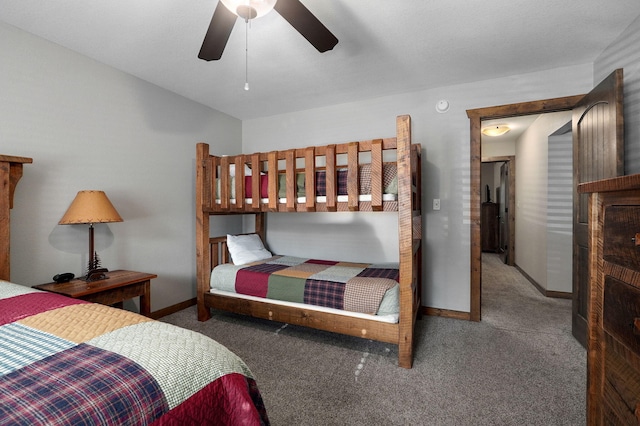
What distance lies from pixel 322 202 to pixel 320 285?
0.63 m

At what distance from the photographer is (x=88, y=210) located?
202 cm

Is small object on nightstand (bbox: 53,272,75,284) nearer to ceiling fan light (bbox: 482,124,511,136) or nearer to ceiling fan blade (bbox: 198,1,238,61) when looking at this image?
ceiling fan blade (bbox: 198,1,238,61)

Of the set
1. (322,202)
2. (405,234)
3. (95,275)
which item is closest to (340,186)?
(322,202)

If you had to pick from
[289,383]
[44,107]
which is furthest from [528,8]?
[44,107]

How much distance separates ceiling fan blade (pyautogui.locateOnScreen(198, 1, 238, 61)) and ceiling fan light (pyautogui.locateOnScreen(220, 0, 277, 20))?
2 centimetres

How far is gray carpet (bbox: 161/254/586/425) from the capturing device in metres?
1.51

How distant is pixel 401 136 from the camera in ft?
6.28

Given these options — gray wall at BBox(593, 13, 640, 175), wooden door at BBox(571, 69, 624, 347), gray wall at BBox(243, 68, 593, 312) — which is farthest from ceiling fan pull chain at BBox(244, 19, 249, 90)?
gray wall at BBox(593, 13, 640, 175)

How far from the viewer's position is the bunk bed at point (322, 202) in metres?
1.94

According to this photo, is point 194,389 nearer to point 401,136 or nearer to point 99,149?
point 401,136

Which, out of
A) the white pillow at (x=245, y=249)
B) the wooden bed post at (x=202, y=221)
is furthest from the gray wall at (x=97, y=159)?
the white pillow at (x=245, y=249)

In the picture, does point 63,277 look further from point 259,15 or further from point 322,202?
point 259,15

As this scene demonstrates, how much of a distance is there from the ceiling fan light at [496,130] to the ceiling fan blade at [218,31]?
4141 mm

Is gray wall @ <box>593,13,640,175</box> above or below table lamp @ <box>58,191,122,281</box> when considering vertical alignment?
above
